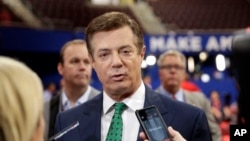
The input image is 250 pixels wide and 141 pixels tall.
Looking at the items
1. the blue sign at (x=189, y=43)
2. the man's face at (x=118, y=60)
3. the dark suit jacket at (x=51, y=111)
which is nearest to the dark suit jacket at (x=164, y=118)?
the man's face at (x=118, y=60)

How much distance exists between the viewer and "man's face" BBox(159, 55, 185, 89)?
457cm

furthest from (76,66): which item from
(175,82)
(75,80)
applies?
(175,82)

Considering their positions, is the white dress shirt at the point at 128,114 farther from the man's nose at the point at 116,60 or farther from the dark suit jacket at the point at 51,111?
the dark suit jacket at the point at 51,111

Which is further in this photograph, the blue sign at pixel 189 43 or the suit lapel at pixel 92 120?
the blue sign at pixel 189 43

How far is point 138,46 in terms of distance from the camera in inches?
86.6

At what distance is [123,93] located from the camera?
7.00 feet

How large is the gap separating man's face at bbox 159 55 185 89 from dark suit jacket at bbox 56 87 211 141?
2363mm

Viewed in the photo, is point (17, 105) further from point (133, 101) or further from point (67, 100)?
point (67, 100)

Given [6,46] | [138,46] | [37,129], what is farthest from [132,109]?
[6,46]

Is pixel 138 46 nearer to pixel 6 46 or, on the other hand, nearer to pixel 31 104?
pixel 31 104

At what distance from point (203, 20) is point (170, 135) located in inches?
646

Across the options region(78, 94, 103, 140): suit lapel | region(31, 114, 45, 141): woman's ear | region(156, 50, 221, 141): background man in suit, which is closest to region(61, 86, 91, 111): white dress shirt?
region(156, 50, 221, 141): background man in suit

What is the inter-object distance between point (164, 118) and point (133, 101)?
0.52ft

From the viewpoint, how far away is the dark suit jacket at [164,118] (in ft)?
6.88
